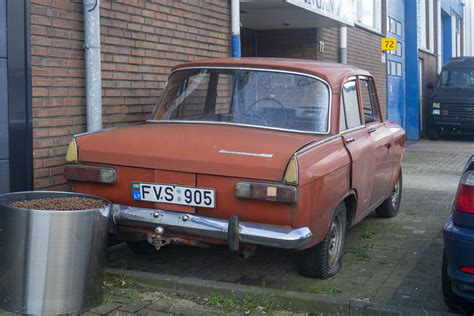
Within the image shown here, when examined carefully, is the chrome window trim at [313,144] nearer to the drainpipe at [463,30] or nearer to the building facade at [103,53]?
the building facade at [103,53]

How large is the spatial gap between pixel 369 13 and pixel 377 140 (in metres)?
10.5

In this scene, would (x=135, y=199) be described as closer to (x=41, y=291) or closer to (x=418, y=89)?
(x=41, y=291)

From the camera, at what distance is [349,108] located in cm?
579

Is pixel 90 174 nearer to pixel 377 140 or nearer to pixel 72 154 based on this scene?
pixel 72 154

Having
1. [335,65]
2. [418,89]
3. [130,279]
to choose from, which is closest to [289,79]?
[335,65]

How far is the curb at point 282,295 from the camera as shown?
14.1 ft

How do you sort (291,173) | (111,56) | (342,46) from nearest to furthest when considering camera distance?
(291,173) → (111,56) → (342,46)

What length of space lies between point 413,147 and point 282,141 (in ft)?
46.2

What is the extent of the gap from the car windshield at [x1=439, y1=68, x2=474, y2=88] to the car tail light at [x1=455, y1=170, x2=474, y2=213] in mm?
17092

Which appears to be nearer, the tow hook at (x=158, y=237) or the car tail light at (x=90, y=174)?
the tow hook at (x=158, y=237)

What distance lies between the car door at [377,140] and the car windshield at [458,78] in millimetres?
14467

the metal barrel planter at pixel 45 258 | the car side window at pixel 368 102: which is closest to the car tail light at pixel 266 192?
the metal barrel planter at pixel 45 258

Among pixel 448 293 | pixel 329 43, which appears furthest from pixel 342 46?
pixel 448 293

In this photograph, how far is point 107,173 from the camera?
474cm
